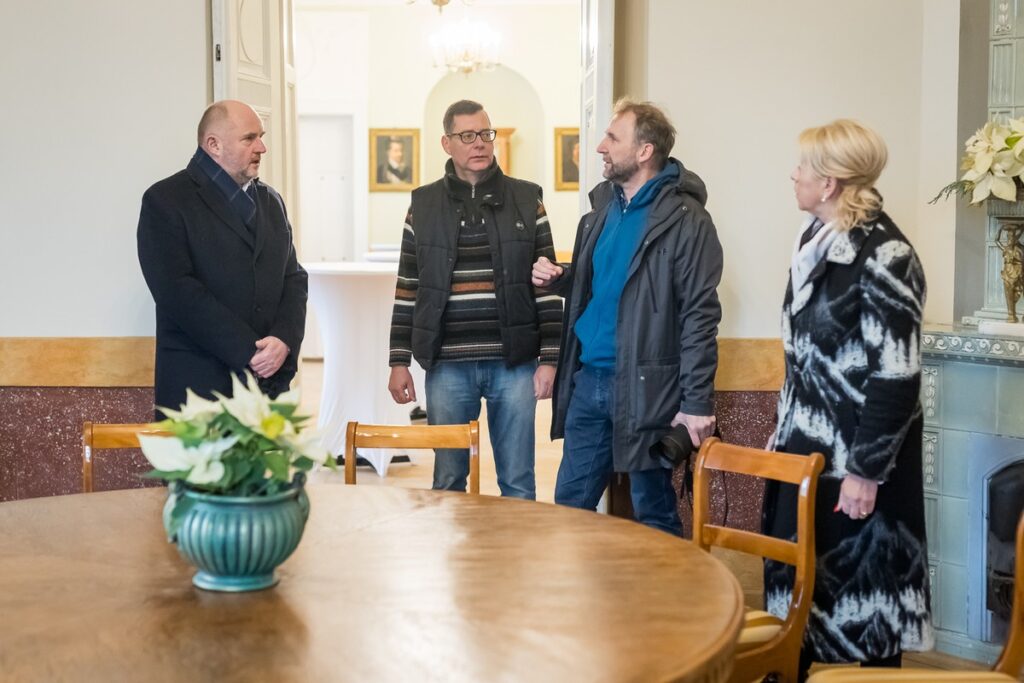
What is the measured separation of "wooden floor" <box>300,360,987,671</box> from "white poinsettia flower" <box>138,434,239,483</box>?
4.70 ft

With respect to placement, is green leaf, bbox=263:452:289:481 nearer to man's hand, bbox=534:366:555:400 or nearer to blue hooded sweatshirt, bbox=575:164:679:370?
blue hooded sweatshirt, bbox=575:164:679:370

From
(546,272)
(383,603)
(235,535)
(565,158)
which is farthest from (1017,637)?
(565,158)

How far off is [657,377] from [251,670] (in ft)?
6.67

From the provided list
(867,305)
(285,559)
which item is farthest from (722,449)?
(285,559)

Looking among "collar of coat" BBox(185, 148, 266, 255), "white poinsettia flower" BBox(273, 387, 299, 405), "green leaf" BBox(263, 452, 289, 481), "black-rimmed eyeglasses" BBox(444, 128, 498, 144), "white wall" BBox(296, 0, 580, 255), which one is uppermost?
"white wall" BBox(296, 0, 580, 255)

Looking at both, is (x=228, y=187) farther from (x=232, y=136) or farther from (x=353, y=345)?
(x=353, y=345)

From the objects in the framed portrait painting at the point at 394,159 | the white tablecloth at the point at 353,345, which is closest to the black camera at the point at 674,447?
the white tablecloth at the point at 353,345

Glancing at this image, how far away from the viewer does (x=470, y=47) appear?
11336mm

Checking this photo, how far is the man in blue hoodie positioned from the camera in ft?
11.3

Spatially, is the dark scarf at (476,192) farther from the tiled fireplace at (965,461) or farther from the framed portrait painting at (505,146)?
the framed portrait painting at (505,146)

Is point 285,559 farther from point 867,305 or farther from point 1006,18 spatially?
point 1006,18

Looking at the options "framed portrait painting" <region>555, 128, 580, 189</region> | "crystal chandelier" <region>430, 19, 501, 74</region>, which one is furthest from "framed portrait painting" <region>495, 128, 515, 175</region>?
"crystal chandelier" <region>430, 19, 501, 74</region>

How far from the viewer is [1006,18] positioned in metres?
4.06

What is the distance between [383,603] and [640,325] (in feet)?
5.71
